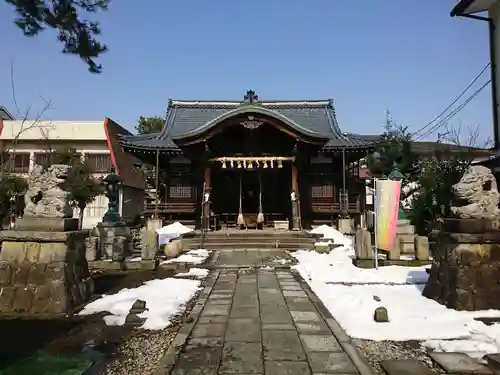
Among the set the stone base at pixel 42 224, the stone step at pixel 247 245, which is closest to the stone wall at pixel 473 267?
the stone base at pixel 42 224

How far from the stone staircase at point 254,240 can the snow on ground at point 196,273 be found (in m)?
5.44

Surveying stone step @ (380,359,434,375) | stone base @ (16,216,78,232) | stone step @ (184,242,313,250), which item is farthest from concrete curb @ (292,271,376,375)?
stone step @ (184,242,313,250)

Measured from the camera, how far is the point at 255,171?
22109 millimetres

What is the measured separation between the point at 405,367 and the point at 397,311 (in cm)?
239

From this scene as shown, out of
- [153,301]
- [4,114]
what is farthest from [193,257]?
[4,114]

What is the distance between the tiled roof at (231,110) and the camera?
2138cm

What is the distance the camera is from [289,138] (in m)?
21.1

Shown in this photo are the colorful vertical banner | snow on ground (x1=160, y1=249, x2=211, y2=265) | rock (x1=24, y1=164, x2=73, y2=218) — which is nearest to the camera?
rock (x1=24, y1=164, x2=73, y2=218)

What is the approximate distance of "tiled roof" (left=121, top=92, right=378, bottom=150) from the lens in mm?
21375

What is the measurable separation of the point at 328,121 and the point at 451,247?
1949 centimetres

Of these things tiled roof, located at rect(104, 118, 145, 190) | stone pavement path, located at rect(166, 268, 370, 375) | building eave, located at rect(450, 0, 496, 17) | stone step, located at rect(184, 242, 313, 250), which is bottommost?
stone pavement path, located at rect(166, 268, 370, 375)

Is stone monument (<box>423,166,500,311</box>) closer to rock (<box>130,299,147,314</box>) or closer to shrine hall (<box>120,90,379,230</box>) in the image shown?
rock (<box>130,299,147,314</box>)

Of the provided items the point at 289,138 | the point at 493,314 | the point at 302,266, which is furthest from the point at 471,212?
the point at 289,138

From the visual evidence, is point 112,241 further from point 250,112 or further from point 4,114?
point 4,114
